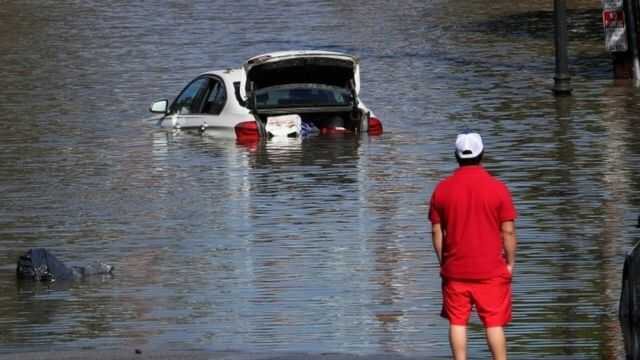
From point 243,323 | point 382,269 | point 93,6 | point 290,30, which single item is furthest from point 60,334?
point 93,6

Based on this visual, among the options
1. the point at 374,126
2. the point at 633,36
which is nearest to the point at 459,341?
the point at 374,126

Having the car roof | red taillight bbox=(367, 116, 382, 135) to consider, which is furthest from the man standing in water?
the car roof

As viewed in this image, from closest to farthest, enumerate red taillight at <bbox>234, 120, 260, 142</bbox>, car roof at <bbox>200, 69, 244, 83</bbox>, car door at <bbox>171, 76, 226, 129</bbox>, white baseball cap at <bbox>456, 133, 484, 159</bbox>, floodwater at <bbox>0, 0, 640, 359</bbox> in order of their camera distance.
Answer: white baseball cap at <bbox>456, 133, 484, 159</bbox> < floodwater at <bbox>0, 0, 640, 359</bbox> < red taillight at <bbox>234, 120, 260, 142</bbox> < car roof at <bbox>200, 69, 244, 83</bbox> < car door at <bbox>171, 76, 226, 129</bbox>

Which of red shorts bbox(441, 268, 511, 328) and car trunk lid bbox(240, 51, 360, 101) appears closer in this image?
red shorts bbox(441, 268, 511, 328)

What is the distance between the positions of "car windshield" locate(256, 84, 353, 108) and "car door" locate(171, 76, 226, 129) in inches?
31.6

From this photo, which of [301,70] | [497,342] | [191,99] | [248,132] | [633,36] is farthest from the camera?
[633,36]

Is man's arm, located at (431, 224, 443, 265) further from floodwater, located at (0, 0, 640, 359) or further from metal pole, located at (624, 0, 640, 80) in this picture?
metal pole, located at (624, 0, 640, 80)

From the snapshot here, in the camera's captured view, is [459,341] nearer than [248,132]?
Yes

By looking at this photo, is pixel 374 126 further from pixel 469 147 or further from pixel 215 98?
pixel 469 147

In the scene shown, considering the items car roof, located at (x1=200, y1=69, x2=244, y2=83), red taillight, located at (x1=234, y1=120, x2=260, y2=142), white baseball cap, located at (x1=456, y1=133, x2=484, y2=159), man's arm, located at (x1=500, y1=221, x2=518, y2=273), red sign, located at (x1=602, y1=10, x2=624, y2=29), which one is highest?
white baseball cap, located at (x1=456, y1=133, x2=484, y2=159)

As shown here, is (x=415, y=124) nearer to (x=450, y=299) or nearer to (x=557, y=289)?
(x=557, y=289)

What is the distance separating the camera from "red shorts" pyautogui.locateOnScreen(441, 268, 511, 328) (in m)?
10.7

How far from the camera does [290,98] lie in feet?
90.0

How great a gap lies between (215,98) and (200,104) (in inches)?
19.6
